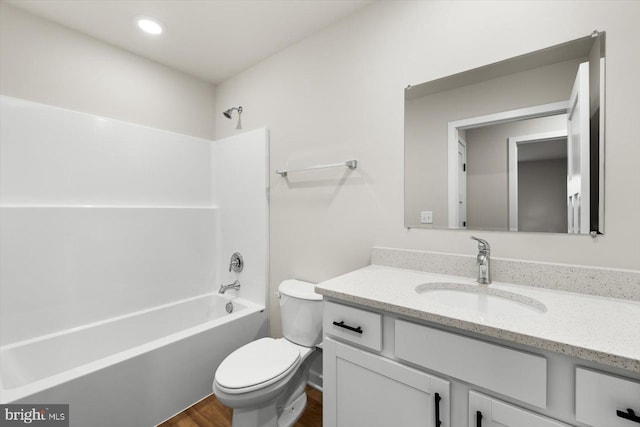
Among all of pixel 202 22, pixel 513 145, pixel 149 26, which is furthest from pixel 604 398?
pixel 149 26

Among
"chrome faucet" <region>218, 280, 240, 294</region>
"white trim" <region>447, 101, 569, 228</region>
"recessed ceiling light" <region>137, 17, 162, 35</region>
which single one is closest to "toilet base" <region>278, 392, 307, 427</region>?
"chrome faucet" <region>218, 280, 240, 294</region>

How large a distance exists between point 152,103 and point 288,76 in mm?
1192

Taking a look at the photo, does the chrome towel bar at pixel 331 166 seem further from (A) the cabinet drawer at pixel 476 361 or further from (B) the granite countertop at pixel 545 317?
(A) the cabinet drawer at pixel 476 361

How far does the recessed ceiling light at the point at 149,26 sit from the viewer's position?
6.01 ft

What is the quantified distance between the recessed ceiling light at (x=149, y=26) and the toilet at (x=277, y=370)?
1950 millimetres

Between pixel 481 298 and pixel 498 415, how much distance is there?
50cm

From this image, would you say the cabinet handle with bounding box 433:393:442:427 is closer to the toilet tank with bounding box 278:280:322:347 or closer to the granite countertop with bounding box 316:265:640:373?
the granite countertop with bounding box 316:265:640:373

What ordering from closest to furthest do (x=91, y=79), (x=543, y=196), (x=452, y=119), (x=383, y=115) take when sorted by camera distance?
1. (x=543, y=196)
2. (x=452, y=119)
3. (x=383, y=115)
4. (x=91, y=79)

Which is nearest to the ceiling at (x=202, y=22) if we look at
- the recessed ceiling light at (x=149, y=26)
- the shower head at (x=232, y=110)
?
the recessed ceiling light at (x=149, y=26)

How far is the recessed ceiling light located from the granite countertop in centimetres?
204

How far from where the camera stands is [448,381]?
87cm

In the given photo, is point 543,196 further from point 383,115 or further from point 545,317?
point 383,115

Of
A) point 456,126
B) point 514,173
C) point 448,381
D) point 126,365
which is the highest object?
point 456,126

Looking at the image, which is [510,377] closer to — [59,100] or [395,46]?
[395,46]
